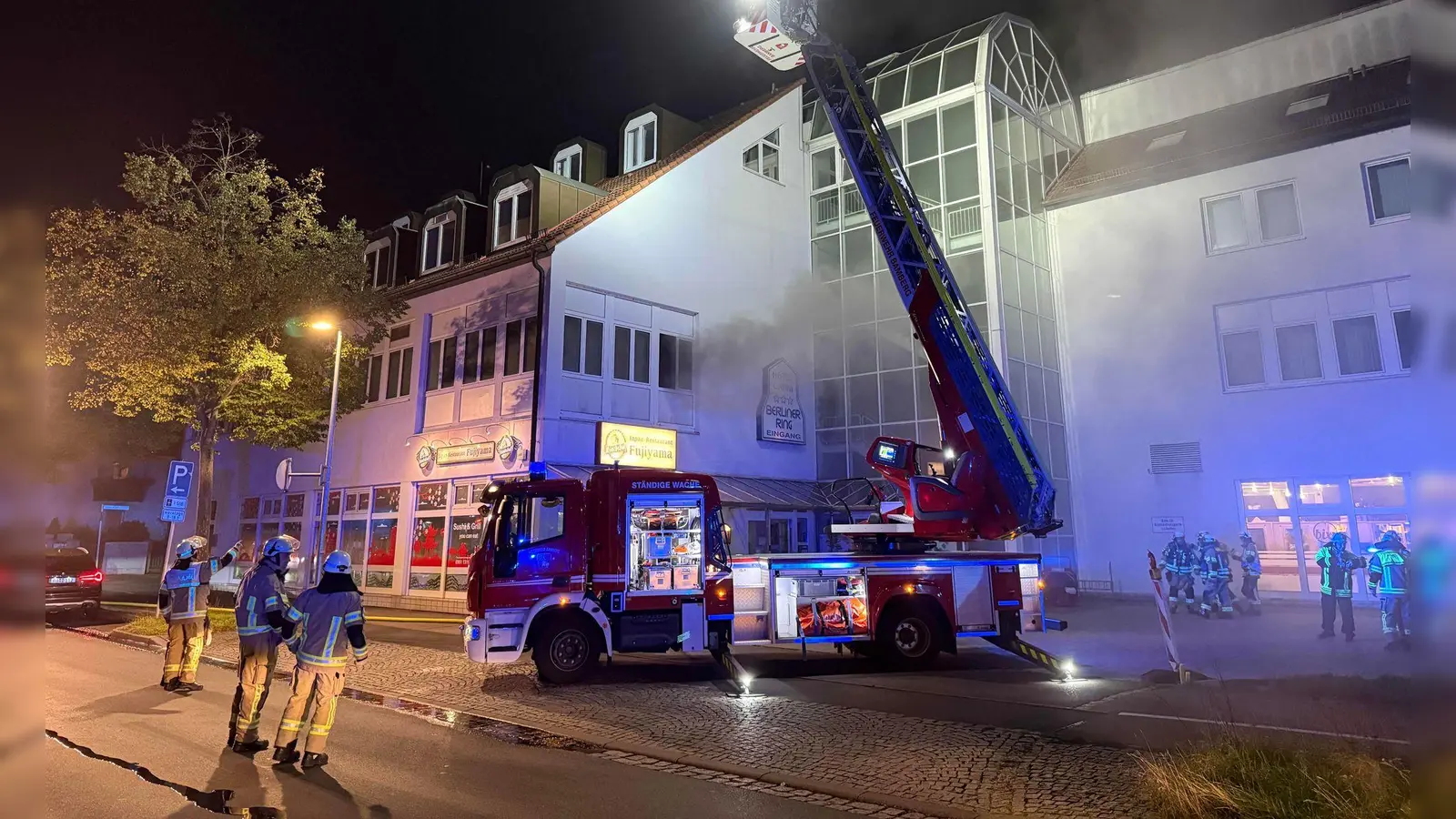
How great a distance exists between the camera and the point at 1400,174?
17594 mm

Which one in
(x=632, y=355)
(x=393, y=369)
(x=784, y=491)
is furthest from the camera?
(x=393, y=369)

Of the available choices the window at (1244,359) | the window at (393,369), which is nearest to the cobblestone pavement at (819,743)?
the window at (393,369)

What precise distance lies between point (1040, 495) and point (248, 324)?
1494cm

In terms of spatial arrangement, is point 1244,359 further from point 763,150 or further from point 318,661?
point 318,661

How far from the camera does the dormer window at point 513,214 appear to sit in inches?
765

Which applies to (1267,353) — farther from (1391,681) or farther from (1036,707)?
(1036,707)

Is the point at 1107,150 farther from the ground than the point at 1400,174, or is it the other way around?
the point at 1107,150

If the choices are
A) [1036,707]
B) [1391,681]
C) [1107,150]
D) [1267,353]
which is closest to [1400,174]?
[1267,353]

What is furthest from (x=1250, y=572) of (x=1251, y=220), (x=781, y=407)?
(x=781, y=407)

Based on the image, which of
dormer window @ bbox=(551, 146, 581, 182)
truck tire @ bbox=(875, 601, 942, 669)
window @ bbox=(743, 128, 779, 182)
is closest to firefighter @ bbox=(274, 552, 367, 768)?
truck tire @ bbox=(875, 601, 942, 669)

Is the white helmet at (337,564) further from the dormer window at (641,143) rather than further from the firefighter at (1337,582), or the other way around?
the dormer window at (641,143)

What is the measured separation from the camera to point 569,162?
75.7ft

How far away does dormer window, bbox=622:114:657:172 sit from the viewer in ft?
73.6

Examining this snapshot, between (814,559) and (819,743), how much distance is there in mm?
3745
